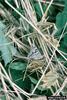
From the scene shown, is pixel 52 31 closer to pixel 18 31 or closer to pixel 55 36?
pixel 55 36

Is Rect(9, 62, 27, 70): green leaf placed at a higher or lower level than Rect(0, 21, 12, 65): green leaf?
lower

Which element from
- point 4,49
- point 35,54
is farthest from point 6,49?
point 35,54

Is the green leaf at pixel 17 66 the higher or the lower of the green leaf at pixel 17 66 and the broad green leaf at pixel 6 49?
the lower

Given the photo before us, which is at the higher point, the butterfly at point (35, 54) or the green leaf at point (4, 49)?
the green leaf at point (4, 49)

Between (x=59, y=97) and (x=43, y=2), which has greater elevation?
(x=43, y=2)

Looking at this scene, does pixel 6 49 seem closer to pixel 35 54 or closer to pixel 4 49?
pixel 4 49

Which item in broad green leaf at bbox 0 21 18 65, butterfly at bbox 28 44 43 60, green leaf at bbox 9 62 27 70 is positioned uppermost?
broad green leaf at bbox 0 21 18 65

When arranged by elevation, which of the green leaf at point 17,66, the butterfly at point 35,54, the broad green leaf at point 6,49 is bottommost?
the green leaf at point 17,66

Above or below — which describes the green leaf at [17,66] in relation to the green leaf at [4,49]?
below

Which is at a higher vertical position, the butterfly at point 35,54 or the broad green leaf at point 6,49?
the broad green leaf at point 6,49

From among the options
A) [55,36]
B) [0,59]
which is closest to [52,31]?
[55,36]

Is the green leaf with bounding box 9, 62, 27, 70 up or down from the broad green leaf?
down
